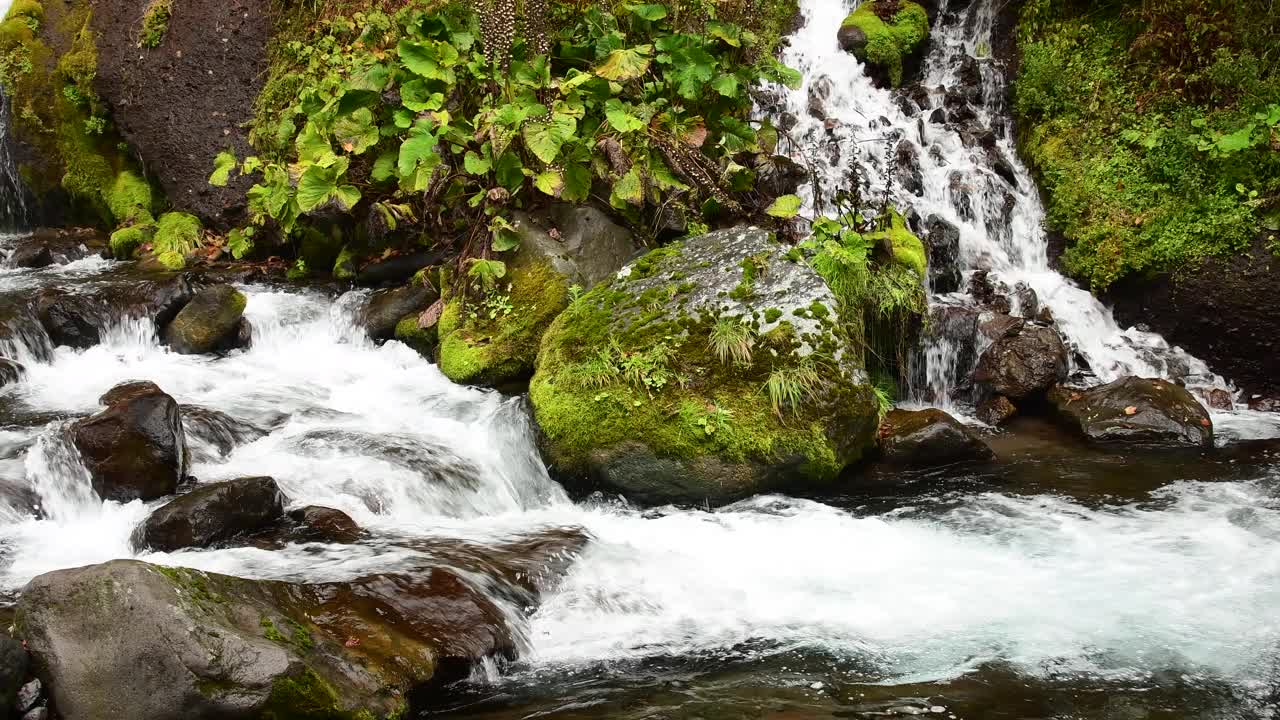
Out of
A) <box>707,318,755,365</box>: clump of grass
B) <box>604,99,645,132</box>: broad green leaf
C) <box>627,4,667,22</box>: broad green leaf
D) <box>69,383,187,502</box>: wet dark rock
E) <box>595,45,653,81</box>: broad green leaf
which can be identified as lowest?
<box>69,383,187,502</box>: wet dark rock

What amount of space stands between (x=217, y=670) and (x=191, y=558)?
1.76 meters

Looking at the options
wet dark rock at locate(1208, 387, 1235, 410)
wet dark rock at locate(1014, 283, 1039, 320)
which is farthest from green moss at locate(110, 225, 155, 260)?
wet dark rock at locate(1208, 387, 1235, 410)

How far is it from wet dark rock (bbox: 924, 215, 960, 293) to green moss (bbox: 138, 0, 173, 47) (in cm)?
1023

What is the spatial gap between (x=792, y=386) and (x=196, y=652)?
4.21m

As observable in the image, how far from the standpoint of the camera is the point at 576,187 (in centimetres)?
841

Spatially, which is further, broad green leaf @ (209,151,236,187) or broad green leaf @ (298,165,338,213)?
broad green leaf @ (209,151,236,187)

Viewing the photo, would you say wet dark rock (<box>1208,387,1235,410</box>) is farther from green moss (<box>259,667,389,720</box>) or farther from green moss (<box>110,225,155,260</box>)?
green moss (<box>110,225,155,260</box>)

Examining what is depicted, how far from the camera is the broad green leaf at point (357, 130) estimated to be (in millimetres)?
8867

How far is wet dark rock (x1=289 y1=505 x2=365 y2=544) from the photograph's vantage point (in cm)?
538

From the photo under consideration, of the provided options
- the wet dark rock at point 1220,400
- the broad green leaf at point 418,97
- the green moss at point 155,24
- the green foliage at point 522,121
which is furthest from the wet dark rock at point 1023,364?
the green moss at point 155,24

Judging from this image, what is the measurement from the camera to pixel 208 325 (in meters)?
8.71

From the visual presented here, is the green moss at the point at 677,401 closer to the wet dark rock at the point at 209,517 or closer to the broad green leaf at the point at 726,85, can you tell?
the wet dark rock at the point at 209,517

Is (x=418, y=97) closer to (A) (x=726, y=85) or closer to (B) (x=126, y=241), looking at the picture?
(A) (x=726, y=85)

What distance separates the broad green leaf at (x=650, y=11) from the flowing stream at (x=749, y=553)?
421 centimetres
